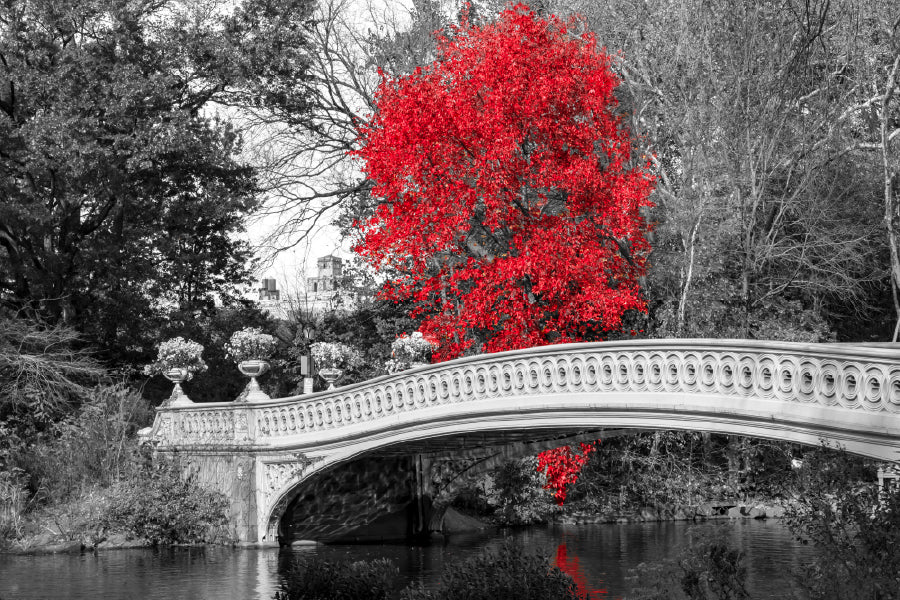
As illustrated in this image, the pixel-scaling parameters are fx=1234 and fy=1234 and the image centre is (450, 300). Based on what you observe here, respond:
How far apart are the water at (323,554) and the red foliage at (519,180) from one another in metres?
3.75

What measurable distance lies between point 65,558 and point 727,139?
43.4ft

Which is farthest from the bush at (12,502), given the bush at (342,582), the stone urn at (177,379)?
the bush at (342,582)

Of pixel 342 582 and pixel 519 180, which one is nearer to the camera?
pixel 342 582

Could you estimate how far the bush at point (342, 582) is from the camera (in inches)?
449

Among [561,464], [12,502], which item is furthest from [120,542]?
[561,464]

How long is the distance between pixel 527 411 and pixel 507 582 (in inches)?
178

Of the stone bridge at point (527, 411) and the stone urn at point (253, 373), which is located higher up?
the stone urn at point (253, 373)

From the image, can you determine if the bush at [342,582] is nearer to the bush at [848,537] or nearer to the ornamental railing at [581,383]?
the ornamental railing at [581,383]

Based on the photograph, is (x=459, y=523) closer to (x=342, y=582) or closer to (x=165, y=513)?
(x=165, y=513)

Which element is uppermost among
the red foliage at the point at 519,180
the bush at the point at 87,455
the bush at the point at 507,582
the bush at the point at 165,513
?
the red foliage at the point at 519,180

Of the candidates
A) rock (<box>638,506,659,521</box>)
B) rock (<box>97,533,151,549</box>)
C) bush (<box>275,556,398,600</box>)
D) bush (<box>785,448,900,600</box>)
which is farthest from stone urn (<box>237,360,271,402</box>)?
bush (<box>785,448,900,600</box>)

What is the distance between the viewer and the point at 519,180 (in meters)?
21.7

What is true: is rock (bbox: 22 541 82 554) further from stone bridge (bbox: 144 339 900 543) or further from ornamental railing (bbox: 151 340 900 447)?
ornamental railing (bbox: 151 340 900 447)

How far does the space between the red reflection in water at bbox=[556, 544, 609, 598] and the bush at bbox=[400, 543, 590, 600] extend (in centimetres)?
251
